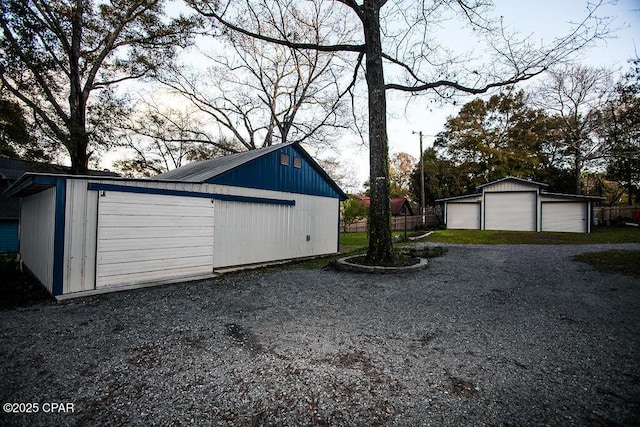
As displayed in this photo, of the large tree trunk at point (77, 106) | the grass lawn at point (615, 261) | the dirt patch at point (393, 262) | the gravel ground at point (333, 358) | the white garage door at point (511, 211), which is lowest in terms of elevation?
the gravel ground at point (333, 358)

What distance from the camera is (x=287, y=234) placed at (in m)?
9.73

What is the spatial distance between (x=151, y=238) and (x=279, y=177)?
449 cm

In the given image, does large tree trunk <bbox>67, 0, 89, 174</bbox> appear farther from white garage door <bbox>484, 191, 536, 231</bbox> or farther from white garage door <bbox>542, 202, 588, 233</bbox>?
white garage door <bbox>542, 202, 588, 233</bbox>

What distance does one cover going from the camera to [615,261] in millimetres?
7348

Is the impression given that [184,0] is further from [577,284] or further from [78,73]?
[577,284]

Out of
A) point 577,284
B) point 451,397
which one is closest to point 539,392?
point 451,397

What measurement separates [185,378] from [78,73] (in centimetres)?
1534

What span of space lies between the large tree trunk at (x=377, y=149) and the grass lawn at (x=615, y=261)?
17.4 ft

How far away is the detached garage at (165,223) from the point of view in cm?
520

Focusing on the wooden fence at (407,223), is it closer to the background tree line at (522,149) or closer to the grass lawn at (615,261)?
the background tree line at (522,149)

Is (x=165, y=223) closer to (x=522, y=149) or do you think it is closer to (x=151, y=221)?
(x=151, y=221)

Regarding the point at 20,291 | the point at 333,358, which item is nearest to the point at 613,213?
the point at 333,358

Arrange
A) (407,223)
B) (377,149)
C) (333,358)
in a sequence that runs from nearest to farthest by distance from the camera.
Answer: (333,358), (377,149), (407,223)

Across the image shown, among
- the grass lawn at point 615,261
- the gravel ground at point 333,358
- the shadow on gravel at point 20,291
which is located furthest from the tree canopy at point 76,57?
the grass lawn at point 615,261
